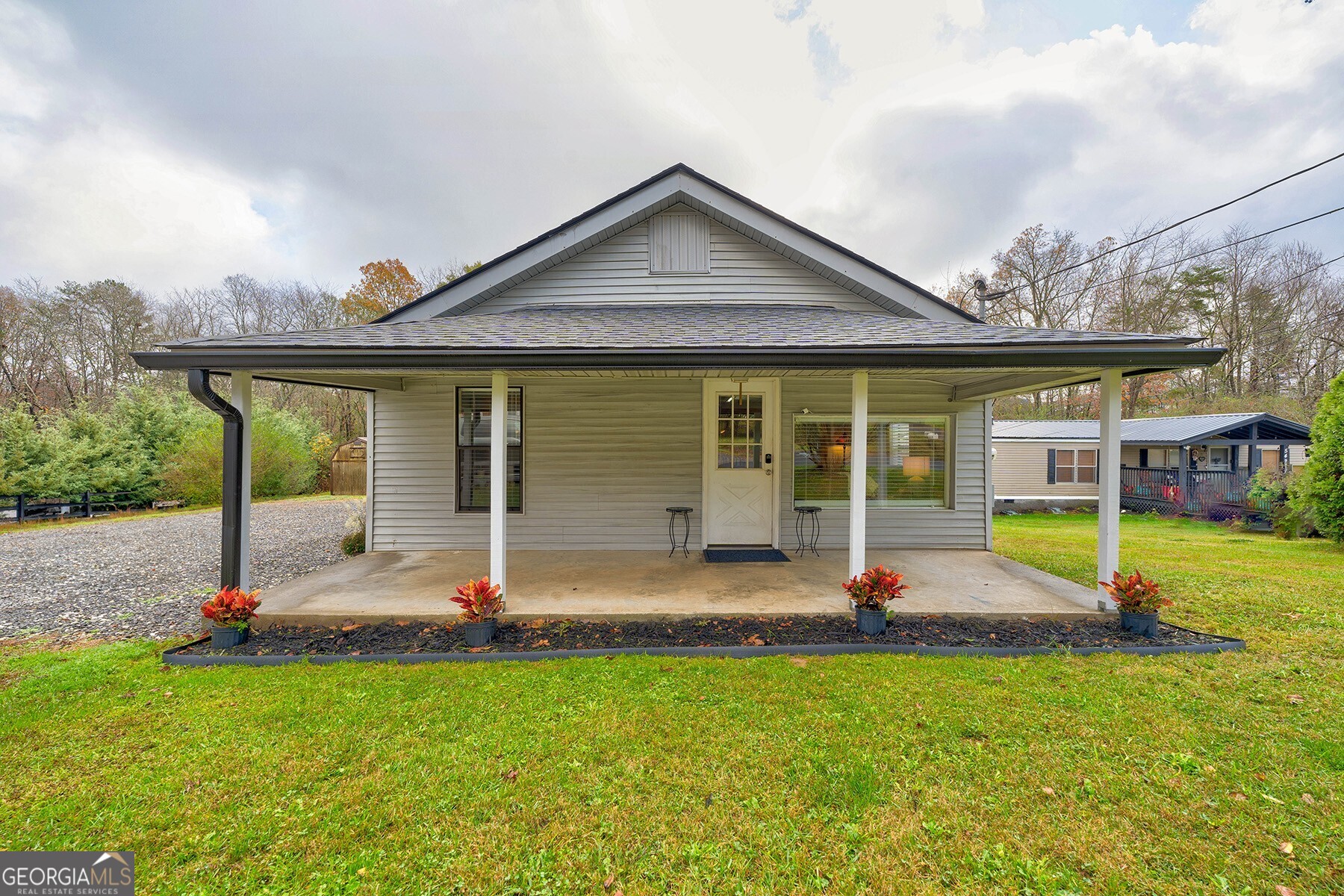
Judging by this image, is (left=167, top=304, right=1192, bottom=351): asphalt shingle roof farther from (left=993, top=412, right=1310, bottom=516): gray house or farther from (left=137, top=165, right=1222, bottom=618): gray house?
(left=993, top=412, right=1310, bottom=516): gray house

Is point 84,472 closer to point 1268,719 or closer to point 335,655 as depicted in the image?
point 335,655

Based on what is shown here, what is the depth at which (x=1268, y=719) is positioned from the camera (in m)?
2.89

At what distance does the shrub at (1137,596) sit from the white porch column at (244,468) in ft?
24.3

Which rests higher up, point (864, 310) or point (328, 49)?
point (328, 49)

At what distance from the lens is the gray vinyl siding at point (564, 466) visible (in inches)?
262

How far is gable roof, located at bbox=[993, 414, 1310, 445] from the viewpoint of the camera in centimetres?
1454

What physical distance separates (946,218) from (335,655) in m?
18.7

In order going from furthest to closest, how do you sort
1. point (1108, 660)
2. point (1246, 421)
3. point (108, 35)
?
point (1246, 421) < point (108, 35) < point (1108, 660)

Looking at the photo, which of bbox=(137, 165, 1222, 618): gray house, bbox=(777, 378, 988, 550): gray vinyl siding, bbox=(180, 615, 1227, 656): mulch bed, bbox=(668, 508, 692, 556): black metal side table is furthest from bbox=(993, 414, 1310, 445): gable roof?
bbox=(668, 508, 692, 556): black metal side table

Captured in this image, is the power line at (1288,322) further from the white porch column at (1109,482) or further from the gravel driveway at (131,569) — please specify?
the gravel driveway at (131,569)

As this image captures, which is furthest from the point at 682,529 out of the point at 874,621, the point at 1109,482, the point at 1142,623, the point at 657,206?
the point at 1142,623

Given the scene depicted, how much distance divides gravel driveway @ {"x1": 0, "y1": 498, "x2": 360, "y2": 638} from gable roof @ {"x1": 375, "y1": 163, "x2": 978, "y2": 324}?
3710 mm

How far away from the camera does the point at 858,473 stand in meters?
4.43

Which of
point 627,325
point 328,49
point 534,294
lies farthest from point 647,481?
point 328,49
